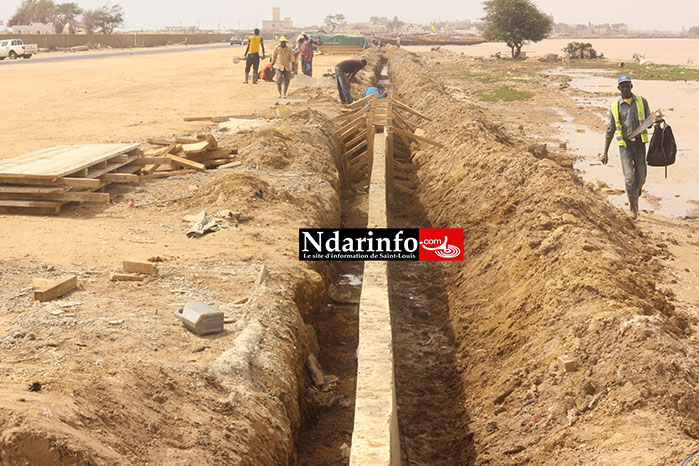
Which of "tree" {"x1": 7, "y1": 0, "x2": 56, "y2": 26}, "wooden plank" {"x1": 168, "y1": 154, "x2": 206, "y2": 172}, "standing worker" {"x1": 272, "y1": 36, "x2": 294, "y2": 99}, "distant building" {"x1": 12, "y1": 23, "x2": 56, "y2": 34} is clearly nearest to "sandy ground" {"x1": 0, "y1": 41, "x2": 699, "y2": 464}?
"wooden plank" {"x1": 168, "y1": 154, "x2": 206, "y2": 172}

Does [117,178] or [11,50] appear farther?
[11,50]

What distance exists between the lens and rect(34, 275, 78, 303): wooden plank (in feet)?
19.9

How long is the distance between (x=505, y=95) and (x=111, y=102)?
16505 millimetres

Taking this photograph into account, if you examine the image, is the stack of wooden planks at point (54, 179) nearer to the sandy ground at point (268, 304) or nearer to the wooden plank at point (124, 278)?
the sandy ground at point (268, 304)

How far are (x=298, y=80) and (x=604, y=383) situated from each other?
73.4 feet

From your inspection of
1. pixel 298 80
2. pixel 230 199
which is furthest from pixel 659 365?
pixel 298 80

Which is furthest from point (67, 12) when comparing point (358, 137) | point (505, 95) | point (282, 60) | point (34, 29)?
point (358, 137)

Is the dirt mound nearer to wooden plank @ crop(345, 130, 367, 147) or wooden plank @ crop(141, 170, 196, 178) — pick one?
wooden plank @ crop(345, 130, 367, 147)

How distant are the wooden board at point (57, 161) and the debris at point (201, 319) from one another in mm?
4154

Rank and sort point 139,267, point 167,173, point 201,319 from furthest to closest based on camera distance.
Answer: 1. point 167,173
2. point 139,267
3. point 201,319

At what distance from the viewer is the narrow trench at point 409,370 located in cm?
598

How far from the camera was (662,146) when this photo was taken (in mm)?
10352

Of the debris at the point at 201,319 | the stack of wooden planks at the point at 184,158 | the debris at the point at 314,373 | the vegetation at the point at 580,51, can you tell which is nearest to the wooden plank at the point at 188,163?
the stack of wooden planks at the point at 184,158

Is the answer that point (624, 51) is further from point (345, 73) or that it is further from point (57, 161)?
point (57, 161)
